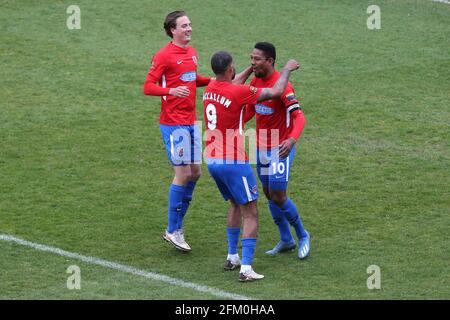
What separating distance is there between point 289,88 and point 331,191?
2.71 meters

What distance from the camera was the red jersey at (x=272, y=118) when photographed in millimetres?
10016

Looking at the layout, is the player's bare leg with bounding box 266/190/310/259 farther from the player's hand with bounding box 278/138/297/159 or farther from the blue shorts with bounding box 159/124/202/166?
the blue shorts with bounding box 159/124/202/166

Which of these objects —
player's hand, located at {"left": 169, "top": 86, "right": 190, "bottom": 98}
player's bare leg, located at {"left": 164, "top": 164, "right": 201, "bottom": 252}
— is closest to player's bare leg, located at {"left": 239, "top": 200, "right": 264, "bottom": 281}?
player's bare leg, located at {"left": 164, "top": 164, "right": 201, "bottom": 252}

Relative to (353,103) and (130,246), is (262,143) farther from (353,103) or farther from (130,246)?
(353,103)

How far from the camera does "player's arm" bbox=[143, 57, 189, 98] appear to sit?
10.1 m

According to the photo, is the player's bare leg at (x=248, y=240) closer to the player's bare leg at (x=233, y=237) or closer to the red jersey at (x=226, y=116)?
the player's bare leg at (x=233, y=237)

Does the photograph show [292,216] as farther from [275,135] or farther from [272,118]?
[272,118]

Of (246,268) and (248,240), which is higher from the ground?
(248,240)

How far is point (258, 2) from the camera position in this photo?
66.3ft

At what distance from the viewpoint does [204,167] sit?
13.3 m

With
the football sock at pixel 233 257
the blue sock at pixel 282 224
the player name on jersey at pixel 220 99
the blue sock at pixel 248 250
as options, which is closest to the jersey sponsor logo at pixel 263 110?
the player name on jersey at pixel 220 99

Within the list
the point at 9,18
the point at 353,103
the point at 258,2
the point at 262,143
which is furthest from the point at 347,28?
the point at 262,143

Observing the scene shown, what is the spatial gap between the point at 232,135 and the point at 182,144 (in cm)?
114

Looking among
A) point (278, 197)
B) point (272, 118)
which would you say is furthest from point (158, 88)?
point (278, 197)
